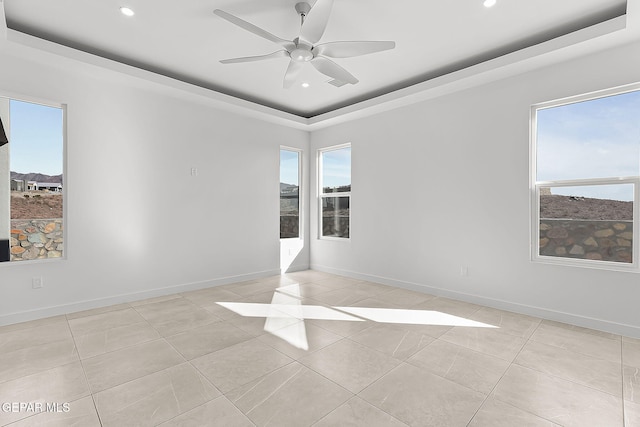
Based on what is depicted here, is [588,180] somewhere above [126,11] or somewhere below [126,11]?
below

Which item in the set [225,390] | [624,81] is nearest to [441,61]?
[624,81]

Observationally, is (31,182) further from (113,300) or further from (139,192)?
(113,300)

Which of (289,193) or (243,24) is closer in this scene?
(243,24)

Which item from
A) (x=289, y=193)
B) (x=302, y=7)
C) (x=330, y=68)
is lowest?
(x=289, y=193)

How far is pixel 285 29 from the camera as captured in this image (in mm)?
2959

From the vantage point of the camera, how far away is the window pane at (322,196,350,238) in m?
5.48

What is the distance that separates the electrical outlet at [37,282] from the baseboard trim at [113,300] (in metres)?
0.25

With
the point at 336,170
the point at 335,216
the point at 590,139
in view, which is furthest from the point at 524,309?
the point at 336,170

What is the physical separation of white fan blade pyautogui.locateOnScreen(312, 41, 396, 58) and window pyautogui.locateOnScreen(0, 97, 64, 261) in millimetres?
3023

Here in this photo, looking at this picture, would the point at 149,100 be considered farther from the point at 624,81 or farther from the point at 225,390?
the point at 624,81

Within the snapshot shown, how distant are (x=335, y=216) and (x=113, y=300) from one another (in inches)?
140

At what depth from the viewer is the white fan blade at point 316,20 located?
7.12 ft

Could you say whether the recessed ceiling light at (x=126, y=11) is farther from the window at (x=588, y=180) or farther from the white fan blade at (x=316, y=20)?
the window at (x=588, y=180)

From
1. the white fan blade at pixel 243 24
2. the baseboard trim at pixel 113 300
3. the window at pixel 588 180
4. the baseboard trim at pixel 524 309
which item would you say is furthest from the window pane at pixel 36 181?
the window at pixel 588 180
